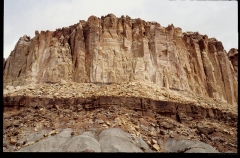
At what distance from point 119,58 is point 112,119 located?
1275 cm

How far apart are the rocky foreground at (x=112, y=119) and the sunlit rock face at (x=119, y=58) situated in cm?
331

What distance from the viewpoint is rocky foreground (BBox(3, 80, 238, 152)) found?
27547 mm

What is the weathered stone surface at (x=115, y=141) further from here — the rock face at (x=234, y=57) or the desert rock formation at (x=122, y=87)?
the rock face at (x=234, y=57)

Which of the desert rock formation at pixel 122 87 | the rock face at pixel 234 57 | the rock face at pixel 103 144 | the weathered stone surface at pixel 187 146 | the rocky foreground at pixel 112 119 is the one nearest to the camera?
the rock face at pixel 103 144

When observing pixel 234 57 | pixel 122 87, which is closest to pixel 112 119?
pixel 122 87

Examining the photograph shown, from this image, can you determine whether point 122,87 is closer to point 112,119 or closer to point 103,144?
point 112,119

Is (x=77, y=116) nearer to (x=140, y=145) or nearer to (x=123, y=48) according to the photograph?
(x=140, y=145)

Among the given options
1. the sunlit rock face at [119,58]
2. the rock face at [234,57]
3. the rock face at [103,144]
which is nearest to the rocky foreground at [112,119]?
the rock face at [103,144]

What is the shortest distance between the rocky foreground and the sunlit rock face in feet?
10.9

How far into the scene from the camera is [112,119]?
30.6 m

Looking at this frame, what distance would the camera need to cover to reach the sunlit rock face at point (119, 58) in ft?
134

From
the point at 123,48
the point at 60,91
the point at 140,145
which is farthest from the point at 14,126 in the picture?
the point at 123,48

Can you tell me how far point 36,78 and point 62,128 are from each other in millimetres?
13239

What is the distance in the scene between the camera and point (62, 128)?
29.8 metres
